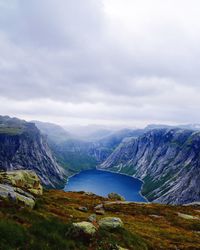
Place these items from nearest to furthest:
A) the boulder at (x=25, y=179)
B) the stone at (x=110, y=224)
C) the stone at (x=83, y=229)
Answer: the stone at (x=83, y=229) < the stone at (x=110, y=224) < the boulder at (x=25, y=179)

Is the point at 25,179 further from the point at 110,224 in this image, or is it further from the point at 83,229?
the point at 83,229

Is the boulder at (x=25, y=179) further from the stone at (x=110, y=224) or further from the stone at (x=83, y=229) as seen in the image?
the stone at (x=83, y=229)

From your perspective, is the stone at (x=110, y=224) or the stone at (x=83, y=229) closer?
the stone at (x=83, y=229)

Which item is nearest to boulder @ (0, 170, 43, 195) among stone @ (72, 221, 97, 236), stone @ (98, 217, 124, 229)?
stone @ (98, 217, 124, 229)

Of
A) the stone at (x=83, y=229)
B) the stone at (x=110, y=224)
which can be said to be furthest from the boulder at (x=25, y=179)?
the stone at (x=83, y=229)

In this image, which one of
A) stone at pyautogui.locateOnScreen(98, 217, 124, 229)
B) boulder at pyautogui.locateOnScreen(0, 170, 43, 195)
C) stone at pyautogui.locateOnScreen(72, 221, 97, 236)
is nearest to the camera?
stone at pyautogui.locateOnScreen(72, 221, 97, 236)

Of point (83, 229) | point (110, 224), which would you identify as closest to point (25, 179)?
point (110, 224)

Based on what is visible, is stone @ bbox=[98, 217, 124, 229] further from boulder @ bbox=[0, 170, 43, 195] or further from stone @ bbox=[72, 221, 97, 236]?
boulder @ bbox=[0, 170, 43, 195]

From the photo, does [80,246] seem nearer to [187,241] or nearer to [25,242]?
[25,242]

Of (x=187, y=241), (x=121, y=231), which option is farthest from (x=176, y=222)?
(x=121, y=231)

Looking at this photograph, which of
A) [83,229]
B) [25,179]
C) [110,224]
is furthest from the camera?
[25,179]

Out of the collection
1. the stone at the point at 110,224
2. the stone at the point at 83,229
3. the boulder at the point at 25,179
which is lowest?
the boulder at the point at 25,179
